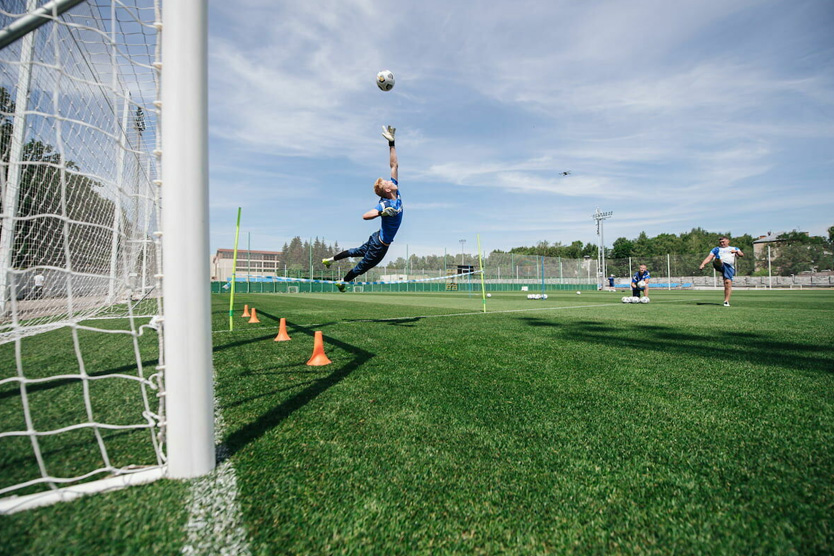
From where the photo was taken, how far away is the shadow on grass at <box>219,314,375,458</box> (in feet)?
7.73

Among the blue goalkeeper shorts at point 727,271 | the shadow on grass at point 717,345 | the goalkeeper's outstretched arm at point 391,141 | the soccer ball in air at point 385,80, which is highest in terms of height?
the soccer ball in air at point 385,80

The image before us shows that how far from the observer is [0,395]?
3.24 meters

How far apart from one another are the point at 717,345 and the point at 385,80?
671 centimetres

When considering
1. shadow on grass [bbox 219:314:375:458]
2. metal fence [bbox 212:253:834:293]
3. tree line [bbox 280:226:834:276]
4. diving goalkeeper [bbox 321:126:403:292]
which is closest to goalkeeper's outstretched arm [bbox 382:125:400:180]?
diving goalkeeper [bbox 321:126:403:292]

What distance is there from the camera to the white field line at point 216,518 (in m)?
1.45

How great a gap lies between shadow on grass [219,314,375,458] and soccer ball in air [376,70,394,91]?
4.92 m

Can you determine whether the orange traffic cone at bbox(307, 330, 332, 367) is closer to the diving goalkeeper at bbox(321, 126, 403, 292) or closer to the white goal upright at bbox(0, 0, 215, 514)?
the white goal upright at bbox(0, 0, 215, 514)

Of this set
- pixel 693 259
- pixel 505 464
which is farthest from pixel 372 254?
pixel 693 259

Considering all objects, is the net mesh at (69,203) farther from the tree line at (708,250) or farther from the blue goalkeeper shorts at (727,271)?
the tree line at (708,250)

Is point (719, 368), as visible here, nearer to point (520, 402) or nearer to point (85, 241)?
point (520, 402)

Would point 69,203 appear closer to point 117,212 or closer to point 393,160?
point 117,212

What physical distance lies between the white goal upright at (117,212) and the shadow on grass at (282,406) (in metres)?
0.34

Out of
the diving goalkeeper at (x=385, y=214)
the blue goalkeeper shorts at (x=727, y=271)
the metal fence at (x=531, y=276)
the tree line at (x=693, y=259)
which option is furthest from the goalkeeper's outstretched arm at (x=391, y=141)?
the tree line at (x=693, y=259)

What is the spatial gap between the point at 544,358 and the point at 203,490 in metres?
3.79
